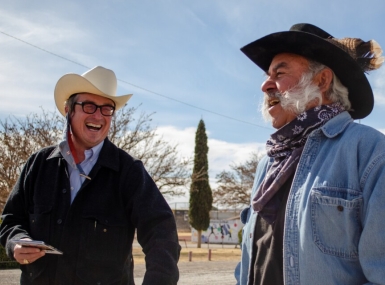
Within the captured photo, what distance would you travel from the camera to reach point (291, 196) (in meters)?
2.21

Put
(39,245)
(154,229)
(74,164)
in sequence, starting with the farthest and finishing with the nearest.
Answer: (74,164) → (154,229) → (39,245)

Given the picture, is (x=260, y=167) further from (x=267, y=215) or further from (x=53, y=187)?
(x=53, y=187)

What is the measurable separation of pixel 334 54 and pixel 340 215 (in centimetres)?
86

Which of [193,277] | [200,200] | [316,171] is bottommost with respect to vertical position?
[193,277]

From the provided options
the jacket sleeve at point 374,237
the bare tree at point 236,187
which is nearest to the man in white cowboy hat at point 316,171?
the jacket sleeve at point 374,237

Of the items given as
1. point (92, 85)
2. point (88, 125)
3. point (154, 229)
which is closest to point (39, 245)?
point (154, 229)

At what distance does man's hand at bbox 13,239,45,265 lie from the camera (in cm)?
261

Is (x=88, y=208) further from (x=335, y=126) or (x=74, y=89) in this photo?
(x=335, y=126)

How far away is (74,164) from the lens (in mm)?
2973

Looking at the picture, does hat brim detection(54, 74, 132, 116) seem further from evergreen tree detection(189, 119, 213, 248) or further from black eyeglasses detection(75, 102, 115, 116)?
evergreen tree detection(189, 119, 213, 248)

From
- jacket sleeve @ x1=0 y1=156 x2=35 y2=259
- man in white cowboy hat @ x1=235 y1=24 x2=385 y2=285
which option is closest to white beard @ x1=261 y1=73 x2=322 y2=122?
man in white cowboy hat @ x1=235 y1=24 x2=385 y2=285

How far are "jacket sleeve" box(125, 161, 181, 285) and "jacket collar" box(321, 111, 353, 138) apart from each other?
1031 millimetres

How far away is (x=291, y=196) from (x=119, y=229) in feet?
3.69

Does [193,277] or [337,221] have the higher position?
[337,221]
